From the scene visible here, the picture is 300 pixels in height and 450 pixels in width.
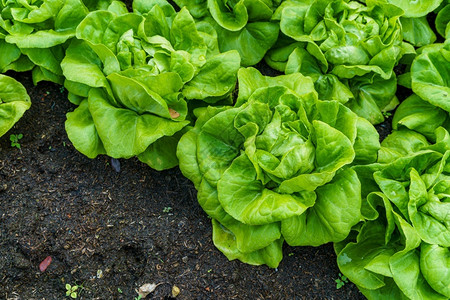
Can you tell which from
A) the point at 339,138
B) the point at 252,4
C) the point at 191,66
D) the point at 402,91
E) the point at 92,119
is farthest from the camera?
the point at 402,91

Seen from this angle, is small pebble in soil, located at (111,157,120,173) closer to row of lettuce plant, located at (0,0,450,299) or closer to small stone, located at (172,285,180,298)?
row of lettuce plant, located at (0,0,450,299)

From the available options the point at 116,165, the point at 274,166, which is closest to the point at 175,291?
the point at 116,165

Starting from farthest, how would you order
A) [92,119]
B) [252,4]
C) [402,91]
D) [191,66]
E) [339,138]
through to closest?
[402,91] → [252,4] → [92,119] → [191,66] → [339,138]

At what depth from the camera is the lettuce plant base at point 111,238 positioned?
3.71 m

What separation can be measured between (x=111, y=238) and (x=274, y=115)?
1.57 metres

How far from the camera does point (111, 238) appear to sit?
3.81 m

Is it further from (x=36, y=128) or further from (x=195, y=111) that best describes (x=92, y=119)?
(x=195, y=111)

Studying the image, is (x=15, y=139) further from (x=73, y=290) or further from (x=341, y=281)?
(x=341, y=281)

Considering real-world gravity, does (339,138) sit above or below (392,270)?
above

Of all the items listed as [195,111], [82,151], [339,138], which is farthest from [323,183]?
[82,151]

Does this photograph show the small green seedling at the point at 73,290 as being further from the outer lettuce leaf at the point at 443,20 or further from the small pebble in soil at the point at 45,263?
the outer lettuce leaf at the point at 443,20

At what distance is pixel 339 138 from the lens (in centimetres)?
328

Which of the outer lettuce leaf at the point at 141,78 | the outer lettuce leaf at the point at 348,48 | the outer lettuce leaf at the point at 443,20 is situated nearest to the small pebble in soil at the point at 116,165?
the outer lettuce leaf at the point at 141,78

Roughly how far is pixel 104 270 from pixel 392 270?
2076 mm
